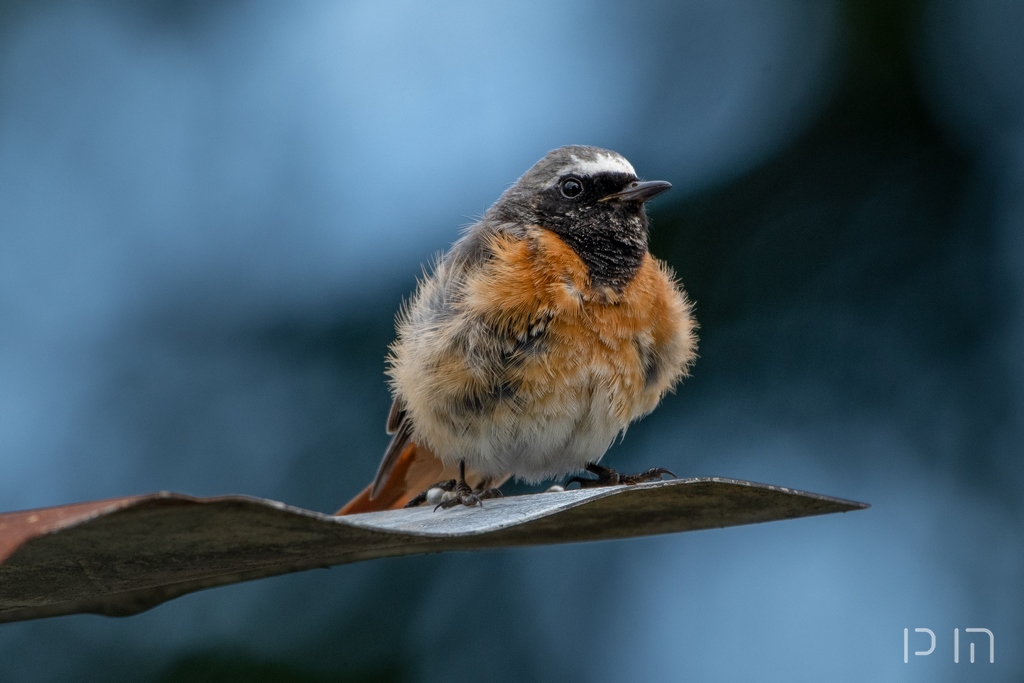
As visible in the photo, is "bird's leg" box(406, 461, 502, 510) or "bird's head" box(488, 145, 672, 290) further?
"bird's head" box(488, 145, 672, 290)

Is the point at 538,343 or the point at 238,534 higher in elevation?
the point at 538,343

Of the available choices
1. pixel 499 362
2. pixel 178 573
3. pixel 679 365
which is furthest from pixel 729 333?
pixel 178 573

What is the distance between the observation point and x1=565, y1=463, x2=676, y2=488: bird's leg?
3.55 m

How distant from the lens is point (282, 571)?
1801mm

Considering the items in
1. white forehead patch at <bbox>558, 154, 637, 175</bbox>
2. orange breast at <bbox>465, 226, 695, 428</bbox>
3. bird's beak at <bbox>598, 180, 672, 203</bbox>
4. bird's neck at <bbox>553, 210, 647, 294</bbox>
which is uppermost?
white forehead patch at <bbox>558, 154, 637, 175</bbox>

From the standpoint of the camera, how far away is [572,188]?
4.13 m

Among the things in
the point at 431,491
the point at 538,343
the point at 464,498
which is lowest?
the point at 464,498

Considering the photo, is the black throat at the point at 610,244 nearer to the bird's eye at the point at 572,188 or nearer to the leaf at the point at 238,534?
the bird's eye at the point at 572,188

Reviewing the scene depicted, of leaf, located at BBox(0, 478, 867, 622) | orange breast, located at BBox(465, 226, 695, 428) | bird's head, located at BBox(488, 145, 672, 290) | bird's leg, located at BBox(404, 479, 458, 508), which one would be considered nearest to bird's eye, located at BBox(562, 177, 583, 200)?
bird's head, located at BBox(488, 145, 672, 290)

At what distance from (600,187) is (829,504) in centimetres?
256

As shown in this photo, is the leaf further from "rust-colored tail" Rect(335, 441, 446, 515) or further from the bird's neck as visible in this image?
"rust-colored tail" Rect(335, 441, 446, 515)

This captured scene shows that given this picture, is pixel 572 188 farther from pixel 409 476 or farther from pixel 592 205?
pixel 409 476

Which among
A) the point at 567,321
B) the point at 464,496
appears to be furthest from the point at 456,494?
the point at 567,321

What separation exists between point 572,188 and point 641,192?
0.28 m
